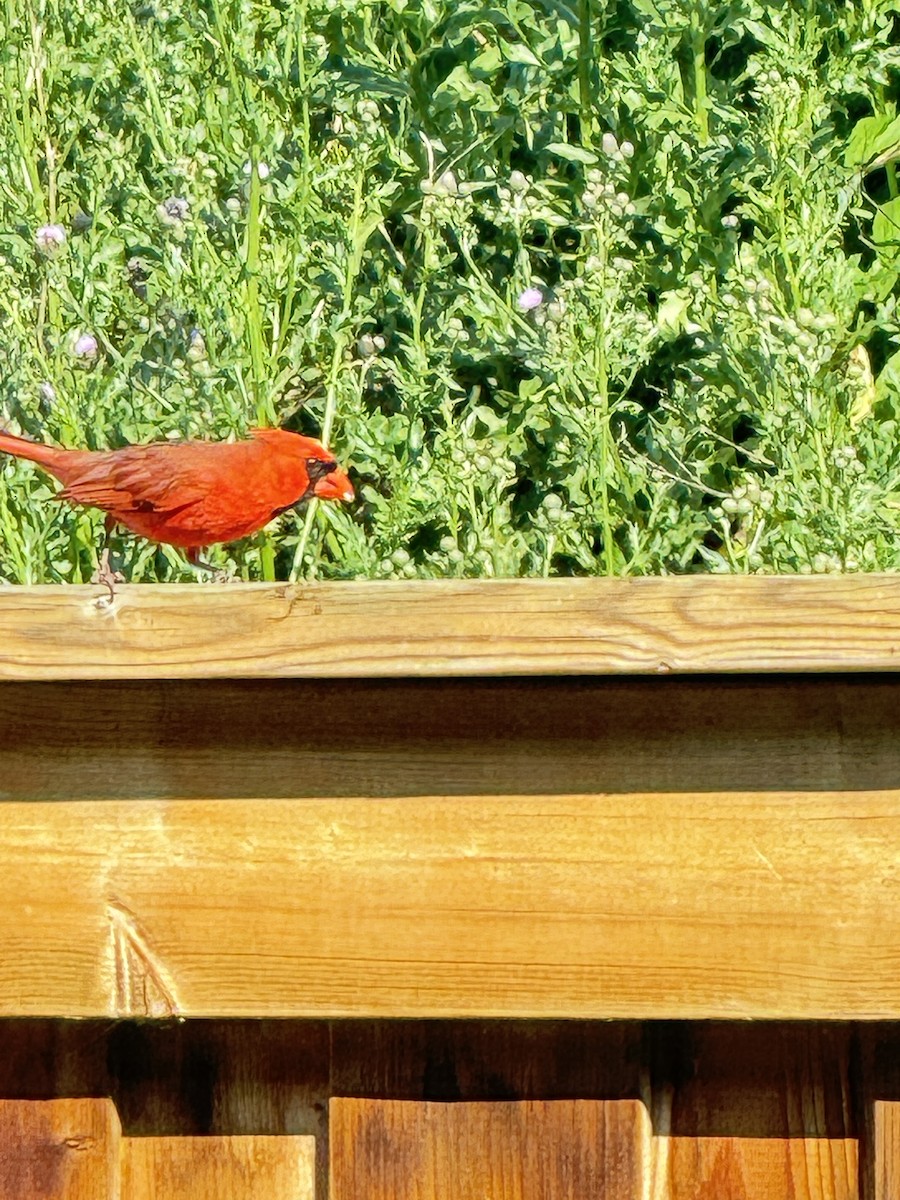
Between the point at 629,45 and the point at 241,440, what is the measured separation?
94cm

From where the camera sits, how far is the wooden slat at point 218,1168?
164 centimetres

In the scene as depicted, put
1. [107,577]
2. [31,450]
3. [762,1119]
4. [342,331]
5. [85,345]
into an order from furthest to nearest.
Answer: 1. [85,345]
2. [342,331]
3. [31,450]
4. [107,577]
5. [762,1119]

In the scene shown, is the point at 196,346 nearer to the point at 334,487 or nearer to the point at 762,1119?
the point at 334,487

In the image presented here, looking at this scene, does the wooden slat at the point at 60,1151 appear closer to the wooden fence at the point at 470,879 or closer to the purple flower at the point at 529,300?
the wooden fence at the point at 470,879

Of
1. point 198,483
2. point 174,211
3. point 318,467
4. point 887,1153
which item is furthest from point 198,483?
point 887,1153

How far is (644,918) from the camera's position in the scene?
1.52m

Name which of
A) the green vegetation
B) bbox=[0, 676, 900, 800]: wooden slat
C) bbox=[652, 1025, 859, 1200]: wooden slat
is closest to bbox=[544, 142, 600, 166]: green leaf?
the green vegetation

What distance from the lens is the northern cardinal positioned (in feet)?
6.72

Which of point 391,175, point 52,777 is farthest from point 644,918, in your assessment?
point 391,175

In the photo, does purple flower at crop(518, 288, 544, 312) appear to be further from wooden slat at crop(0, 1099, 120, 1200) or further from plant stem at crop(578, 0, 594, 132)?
wooden slat at crop(0, 1099, 120, 1200)

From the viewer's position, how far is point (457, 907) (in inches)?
60.6

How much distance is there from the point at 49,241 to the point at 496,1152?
140 centimetres

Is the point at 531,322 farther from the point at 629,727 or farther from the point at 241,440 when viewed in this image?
the point at 629,727

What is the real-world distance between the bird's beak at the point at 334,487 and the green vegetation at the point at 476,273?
7 cm
